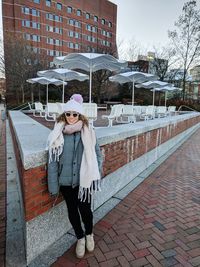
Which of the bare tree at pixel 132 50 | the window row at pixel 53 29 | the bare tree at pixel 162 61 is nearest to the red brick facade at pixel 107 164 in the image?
the bare tree at pixel 162 61

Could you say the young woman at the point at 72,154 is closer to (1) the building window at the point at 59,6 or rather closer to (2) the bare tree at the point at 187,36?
(2) the bare tree at the point at 187,36

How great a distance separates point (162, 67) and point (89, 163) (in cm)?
3426

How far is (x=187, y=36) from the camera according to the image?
26.6 m

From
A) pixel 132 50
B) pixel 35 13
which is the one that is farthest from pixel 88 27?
pixel 132 50

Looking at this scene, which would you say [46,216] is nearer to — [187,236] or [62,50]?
[187,236]

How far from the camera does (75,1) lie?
46031 millimetres

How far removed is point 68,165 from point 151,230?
1582 millimetres

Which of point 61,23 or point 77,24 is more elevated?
point 77,24

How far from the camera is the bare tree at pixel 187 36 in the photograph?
83.4 feet

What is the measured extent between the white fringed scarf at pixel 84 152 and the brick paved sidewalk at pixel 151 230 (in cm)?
82

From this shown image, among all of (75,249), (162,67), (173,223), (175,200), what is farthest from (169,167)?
(162,67)

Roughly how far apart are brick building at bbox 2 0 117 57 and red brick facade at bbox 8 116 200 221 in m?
29.8

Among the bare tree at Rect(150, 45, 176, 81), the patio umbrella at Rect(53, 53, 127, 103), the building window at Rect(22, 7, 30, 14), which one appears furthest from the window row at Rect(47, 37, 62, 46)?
the patio umbrella at Rect(53, 53, 127, 103)

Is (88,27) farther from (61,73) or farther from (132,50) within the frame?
(61,73)
